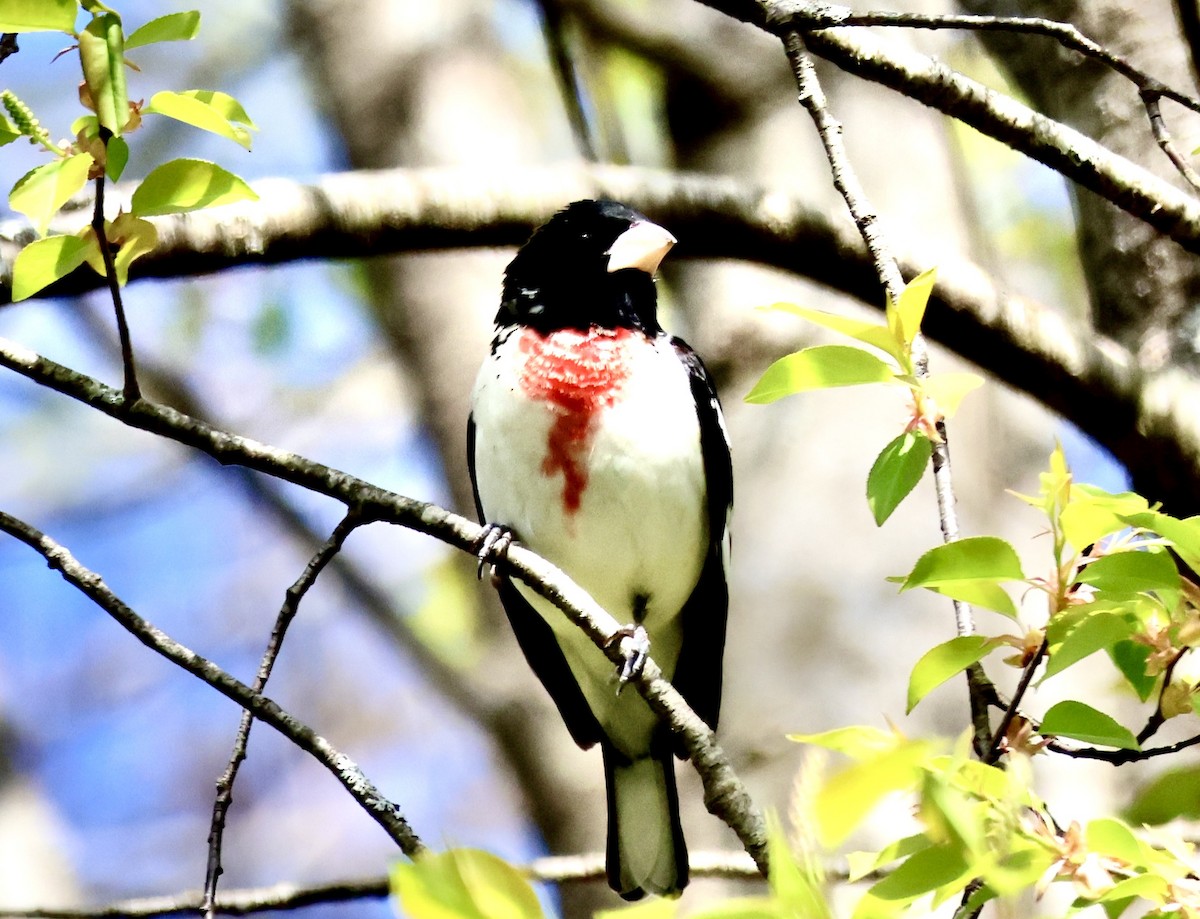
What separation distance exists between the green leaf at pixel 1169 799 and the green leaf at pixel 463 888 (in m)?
1.03

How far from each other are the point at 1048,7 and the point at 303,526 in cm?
328

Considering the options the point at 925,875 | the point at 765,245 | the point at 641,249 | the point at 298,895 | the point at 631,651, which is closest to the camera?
the point at 925,875

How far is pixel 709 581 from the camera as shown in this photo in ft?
10.00

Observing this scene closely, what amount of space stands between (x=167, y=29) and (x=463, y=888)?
1.04 metres

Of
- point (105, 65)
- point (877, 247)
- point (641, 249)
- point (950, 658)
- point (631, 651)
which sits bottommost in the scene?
point (950, 658)

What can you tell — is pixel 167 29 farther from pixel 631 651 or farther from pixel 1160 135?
pixel 1160 135

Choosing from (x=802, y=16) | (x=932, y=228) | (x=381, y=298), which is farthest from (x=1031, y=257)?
(x=802, y=16)

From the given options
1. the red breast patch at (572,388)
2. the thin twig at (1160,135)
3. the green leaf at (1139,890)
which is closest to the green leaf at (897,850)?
the green leaf at (1139,890)

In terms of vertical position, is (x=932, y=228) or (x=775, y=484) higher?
(x=932, y=228)

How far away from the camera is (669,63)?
417 cm

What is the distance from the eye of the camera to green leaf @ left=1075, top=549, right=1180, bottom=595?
1.22 metres

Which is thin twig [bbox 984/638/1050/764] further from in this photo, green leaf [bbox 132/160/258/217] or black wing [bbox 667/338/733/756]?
black wing [bbox 667/338/733/756]

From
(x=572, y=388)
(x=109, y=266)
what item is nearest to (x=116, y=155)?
(x=109, y=266)

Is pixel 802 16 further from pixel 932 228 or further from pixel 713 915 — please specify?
pixel 932 228
